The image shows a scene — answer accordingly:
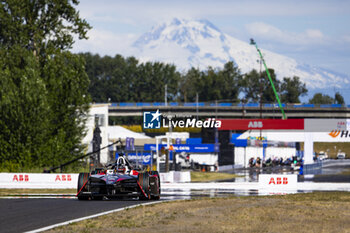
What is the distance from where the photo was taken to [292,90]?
17375cm

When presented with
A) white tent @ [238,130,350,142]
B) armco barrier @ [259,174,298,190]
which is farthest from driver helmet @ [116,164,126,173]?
white tent @ [238,130,350,142]

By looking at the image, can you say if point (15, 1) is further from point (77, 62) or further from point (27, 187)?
point (27, 187)

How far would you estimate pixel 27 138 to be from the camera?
3975cm

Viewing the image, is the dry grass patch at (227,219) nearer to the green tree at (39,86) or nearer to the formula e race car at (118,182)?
the formula e race car at (118,182)

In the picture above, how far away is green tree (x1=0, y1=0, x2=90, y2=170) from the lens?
3978 centimetres

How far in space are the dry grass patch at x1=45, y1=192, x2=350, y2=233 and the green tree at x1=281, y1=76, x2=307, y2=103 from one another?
6295 inches

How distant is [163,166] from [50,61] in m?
18.9

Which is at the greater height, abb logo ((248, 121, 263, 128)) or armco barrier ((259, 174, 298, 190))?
abb logo ((248, 121, 263, 128))

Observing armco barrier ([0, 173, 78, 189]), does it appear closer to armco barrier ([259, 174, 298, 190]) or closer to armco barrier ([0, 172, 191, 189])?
armco barrier ([0, 172, 191, 189])

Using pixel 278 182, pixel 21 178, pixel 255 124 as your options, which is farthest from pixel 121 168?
pixel 255 124

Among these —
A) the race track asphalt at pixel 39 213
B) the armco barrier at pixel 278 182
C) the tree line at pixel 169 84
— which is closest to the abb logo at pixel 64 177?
the armco barrier at pixel 278 182

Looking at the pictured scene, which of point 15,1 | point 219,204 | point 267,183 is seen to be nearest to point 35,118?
point 15,1

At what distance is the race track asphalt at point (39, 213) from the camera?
A: 12.6 meters

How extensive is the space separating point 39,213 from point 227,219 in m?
4.95
